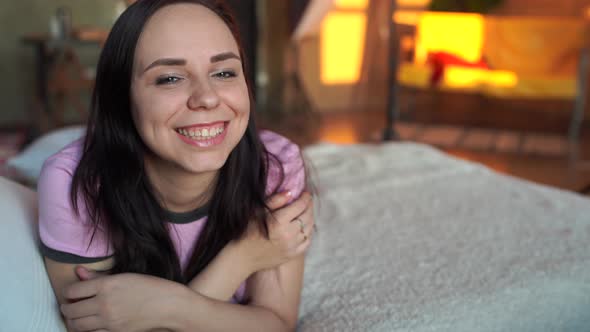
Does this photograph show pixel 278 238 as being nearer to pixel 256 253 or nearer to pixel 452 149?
pixel 256 253

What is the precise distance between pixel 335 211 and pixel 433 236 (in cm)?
28

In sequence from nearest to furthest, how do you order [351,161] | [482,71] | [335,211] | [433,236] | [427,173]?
[433,236] → [335,211] → [427,173] → [351,161] → [482,71]

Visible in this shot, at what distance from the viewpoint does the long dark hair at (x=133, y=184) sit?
2.79ft

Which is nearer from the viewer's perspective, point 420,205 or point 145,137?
point 145,137

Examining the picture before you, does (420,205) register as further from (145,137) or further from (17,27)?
(17,27)

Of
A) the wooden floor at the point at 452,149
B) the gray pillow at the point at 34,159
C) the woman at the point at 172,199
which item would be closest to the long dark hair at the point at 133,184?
the woman at the point at 172,199

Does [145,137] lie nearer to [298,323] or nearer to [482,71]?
[298,323]

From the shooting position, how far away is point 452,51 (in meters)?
4.45

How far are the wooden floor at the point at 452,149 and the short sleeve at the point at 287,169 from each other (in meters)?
1.73

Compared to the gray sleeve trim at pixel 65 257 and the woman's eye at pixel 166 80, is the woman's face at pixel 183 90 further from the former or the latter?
the gray sleeve trim at pixel 65 257

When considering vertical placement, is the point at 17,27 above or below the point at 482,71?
above

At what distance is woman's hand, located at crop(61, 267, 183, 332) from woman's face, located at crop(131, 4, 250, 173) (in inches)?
7.2

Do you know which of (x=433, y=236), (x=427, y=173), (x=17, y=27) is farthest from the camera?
(x=17, y=27)

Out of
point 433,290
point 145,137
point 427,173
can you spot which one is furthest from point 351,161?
point 145,137
